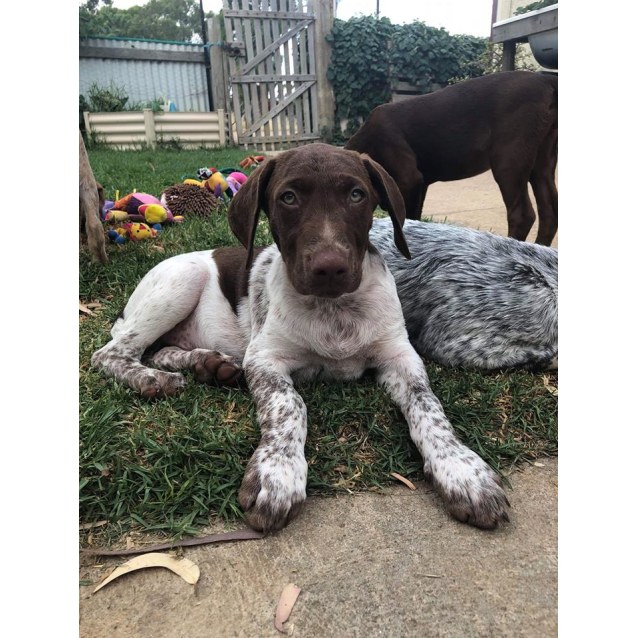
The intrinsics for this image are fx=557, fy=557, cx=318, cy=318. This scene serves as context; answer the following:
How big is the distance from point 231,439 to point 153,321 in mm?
1063

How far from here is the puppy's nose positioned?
2.02m

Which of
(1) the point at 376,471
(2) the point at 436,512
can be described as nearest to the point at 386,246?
(1) the point at 376,471

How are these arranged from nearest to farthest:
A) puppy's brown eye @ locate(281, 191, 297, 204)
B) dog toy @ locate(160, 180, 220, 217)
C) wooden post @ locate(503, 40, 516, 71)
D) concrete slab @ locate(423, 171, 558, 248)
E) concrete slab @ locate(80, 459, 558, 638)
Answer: concrete slab @ locate(80, 459, 558, 638)
puppy's brown eye @ locate(281, 191, 297, 204)
dog toy @ locate(160, 180, 220, 217)
concrete slab @ locate(423, 171, 558, 248)
wooden post @ locate(503, 40, 516, 71)

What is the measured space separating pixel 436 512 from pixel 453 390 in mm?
822

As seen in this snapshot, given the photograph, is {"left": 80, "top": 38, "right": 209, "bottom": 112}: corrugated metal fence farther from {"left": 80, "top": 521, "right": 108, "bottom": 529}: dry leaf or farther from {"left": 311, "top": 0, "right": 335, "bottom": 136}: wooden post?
{"left": 80, "top": 521, "right": 108, "bottom": 529}: dry leaf

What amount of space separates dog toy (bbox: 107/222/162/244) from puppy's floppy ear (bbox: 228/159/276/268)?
236 cm

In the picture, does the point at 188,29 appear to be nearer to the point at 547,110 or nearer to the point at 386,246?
the point at 547,110

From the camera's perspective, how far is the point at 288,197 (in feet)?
7.46

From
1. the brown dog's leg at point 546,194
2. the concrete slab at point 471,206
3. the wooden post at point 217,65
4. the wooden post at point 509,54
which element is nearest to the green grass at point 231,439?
the brown dog's leg at point 546,194

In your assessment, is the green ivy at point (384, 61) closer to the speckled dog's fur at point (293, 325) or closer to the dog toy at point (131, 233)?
the dog toy at point (131, 233)

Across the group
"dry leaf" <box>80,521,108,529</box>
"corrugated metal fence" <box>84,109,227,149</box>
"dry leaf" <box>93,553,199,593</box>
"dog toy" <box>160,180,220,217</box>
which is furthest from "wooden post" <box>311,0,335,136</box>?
"dry leaf" <box>93,553,199,593</box>

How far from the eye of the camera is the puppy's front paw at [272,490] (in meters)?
1.70

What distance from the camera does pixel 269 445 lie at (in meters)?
1.95

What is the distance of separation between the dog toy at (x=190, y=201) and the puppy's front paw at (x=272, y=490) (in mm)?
4011
